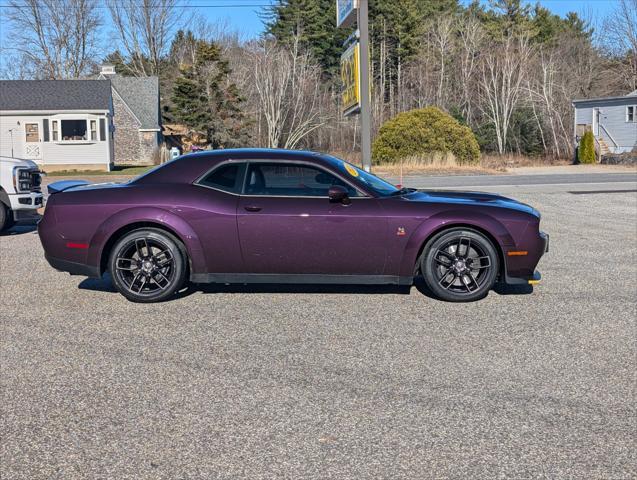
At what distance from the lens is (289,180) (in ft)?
24.8

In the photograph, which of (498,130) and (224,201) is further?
(498,130)

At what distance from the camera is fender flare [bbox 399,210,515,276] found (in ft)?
24.1

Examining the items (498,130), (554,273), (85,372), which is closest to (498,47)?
(498,130)

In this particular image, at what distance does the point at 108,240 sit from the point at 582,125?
49081 millimetres

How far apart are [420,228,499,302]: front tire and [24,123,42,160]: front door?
39.6 m

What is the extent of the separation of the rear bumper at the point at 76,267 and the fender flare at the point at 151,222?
8 cm

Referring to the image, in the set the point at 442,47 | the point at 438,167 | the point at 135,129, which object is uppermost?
the point at 442,47

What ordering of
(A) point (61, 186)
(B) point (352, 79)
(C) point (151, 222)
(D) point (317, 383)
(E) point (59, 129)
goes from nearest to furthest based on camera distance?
(D) point (317, 383), (C) point (151, 222), (A) point (61, 186), (B) point (352, 79), (E) point (59, 129)

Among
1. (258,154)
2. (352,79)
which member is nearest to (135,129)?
(352,79)

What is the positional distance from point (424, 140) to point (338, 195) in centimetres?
3484

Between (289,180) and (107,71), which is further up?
(107,71)

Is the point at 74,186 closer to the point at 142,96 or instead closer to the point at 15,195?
the point at 15,195

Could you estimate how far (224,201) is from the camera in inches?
292

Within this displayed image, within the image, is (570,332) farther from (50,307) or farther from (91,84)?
(91,84)
